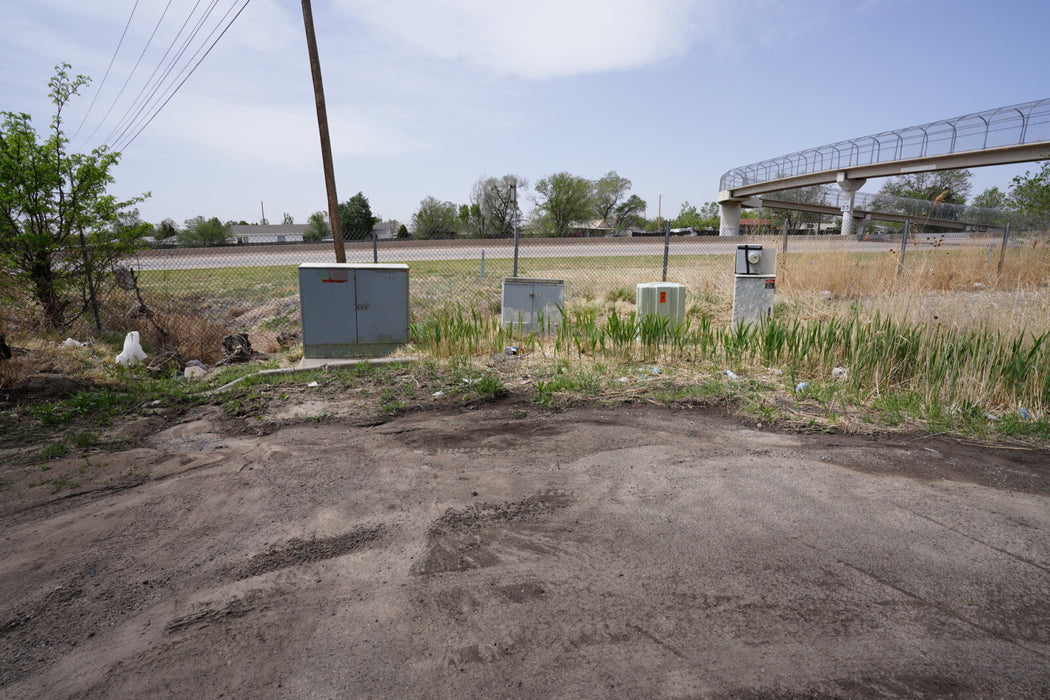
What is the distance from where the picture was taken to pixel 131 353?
28.3ft

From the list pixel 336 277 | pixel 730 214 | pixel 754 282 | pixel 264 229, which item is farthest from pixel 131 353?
pixel 264 229

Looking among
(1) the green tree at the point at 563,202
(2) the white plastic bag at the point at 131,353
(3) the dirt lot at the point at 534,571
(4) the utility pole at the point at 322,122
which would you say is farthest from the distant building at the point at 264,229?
(3) the dirt lot at the point at 534,571

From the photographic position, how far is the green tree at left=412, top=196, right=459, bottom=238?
65438 millimetres

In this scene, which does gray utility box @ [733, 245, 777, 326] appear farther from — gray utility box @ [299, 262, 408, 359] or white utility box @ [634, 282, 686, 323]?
gray utility box @ [299, 262, 408, 359]

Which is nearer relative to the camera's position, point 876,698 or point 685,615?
point 876,698

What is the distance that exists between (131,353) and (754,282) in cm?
918

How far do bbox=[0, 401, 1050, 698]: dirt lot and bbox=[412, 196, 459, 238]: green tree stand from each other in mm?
59410

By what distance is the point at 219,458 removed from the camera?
4840 millimetres

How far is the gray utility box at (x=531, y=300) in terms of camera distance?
9.20 meters

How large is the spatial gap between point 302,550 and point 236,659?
2.83 ft

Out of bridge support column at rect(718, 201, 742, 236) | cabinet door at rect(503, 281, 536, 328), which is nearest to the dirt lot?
cabinet door at rect(503, 281, 536, 328)

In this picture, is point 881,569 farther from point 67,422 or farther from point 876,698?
point 67,422

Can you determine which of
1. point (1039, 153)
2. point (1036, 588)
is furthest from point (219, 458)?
point (1039, 153)

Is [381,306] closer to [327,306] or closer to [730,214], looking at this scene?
[327,306]
